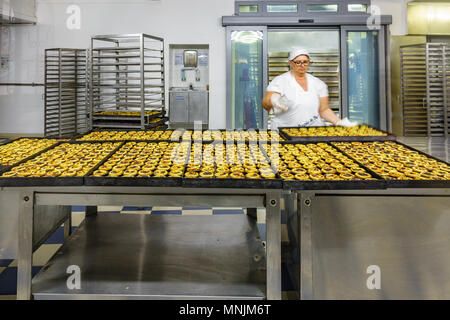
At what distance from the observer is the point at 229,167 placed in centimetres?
191

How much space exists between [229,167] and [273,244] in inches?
18.4

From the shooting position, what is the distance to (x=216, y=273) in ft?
6.55

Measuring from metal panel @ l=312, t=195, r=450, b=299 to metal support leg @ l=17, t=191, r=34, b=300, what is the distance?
53.5 inches

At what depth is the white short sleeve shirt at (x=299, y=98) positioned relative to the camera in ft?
11.7

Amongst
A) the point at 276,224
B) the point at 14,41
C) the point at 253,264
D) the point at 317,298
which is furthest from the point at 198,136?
the point at 14,41

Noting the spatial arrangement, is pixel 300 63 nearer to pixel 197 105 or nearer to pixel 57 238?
pixel 57 238

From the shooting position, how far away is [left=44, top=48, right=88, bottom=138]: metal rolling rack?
21.5ft

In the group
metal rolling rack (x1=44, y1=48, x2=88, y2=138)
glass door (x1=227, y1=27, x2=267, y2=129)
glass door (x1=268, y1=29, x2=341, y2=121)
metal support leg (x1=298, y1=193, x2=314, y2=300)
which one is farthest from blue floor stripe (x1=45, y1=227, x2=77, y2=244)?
glass door (x1=268, y1=29, x2=341, y2=121)

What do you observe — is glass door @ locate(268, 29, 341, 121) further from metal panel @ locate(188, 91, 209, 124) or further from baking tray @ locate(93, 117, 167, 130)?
baking tray @ locate(93, 117, 167, 130)

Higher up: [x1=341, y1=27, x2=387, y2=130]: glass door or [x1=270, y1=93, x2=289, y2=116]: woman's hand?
[x1=341, y1=27, x2=387, y2=130]: glass door

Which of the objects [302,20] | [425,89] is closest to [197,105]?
[302,20]

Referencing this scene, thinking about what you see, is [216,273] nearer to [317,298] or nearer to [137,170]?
[317,298]

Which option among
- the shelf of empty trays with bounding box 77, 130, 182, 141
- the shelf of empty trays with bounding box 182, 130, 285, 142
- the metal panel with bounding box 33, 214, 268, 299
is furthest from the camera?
the shelf of empty trays with bounding box 77, 130, 182, 141

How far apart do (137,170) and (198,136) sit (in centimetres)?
106
